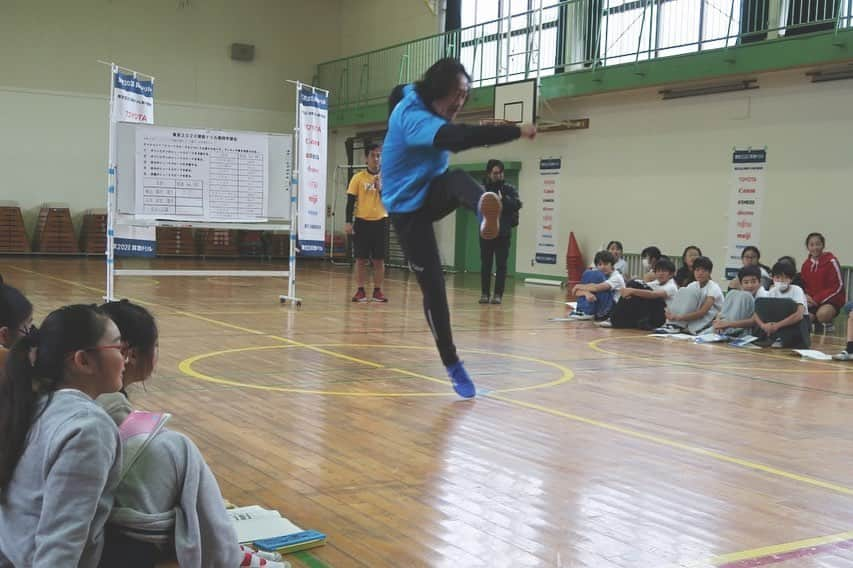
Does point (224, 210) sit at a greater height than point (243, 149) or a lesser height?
lesser

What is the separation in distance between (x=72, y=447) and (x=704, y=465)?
2.49 meters

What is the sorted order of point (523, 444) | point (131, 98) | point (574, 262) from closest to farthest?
point (523, 444), point (131, 98), point (574, 262)

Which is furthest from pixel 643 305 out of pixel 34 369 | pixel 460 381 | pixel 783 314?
pixel 34 369

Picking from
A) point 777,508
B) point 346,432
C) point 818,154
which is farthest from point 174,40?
point 777,508

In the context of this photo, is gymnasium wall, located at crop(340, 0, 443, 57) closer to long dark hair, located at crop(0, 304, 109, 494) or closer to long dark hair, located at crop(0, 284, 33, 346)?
long dark hair, located at crop(0, 284, 33, 346)

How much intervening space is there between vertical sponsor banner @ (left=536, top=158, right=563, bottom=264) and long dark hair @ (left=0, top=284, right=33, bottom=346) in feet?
43.4

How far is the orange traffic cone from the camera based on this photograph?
15.0 m

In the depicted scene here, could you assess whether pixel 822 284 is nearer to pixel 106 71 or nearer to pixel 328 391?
pixel 328 391

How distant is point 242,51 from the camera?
2009cm

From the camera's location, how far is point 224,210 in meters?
9.22

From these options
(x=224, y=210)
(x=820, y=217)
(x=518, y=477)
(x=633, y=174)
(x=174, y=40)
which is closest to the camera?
(x=518, y=477)

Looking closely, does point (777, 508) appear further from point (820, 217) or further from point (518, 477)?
point (820, 217)

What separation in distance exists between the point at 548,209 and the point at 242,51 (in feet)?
27.6

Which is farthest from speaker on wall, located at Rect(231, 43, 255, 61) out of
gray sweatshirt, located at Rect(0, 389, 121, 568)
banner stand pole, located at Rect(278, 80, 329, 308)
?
gray sweatshirt, located at Rect(0, 389, 121, 568)
